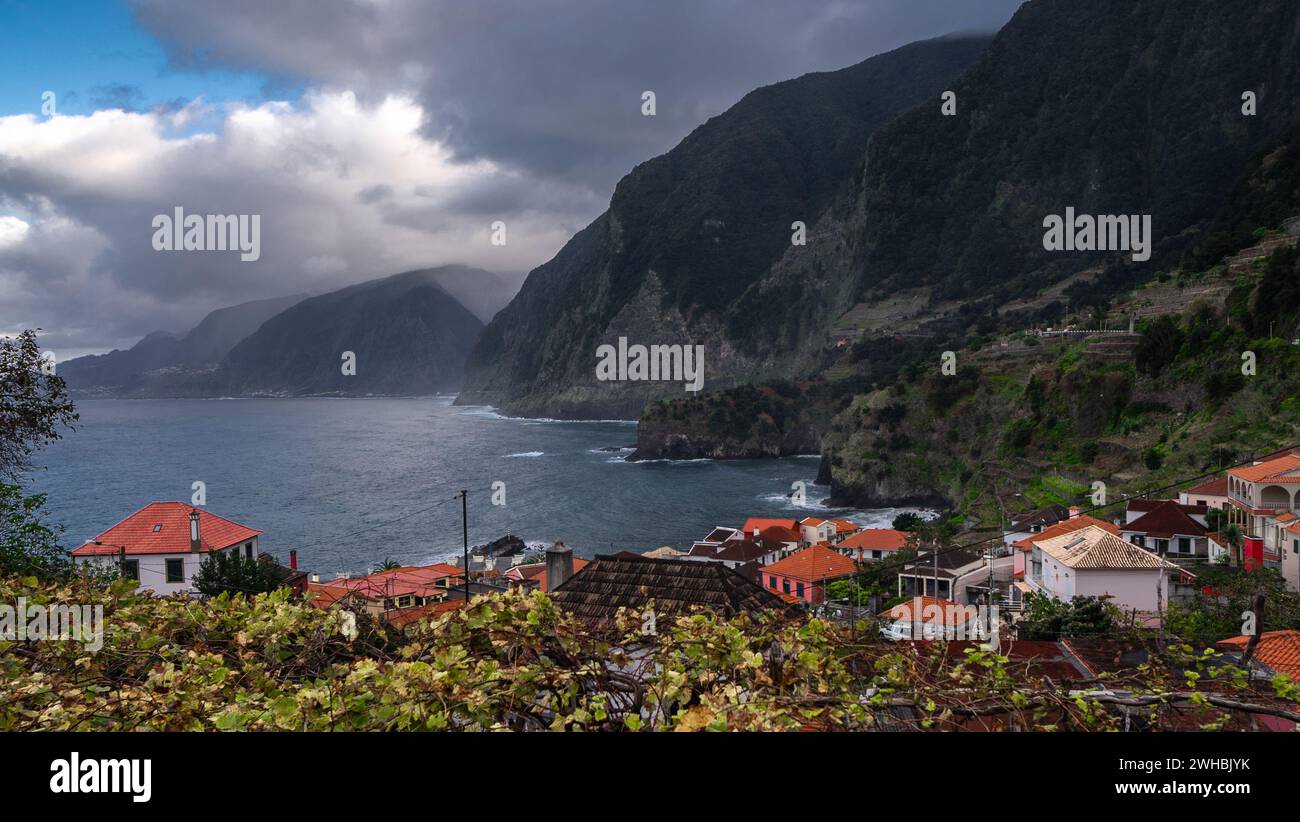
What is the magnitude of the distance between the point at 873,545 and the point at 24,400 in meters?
37.2

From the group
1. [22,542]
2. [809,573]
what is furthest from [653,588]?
[809,573]

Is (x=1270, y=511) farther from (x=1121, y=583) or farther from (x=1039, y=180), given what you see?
(x=1039, y=180)

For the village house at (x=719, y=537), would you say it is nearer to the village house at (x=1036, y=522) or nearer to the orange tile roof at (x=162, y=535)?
the village house at (x=1036, y=522)

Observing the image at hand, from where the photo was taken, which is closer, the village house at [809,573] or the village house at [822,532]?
the village house at [809,573]

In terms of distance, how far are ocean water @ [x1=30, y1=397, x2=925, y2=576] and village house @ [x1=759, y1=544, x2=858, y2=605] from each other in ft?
51.6

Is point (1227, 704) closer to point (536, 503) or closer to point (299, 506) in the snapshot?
point (536, 503)

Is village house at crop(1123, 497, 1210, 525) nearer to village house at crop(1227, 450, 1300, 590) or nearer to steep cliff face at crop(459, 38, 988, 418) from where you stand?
village house at crop(1227, 450, 1300, 590)

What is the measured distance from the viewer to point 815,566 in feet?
118

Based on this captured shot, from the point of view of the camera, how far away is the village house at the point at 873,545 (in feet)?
136

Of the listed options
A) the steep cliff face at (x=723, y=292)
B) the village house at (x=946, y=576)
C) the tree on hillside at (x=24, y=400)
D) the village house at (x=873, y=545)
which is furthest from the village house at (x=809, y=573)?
the steep cliff face at (x=723, y=292)

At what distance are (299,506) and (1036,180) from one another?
378 ft

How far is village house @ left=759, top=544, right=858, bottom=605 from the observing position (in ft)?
112

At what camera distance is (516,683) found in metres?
3.11

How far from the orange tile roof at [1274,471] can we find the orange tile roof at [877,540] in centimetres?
1444
